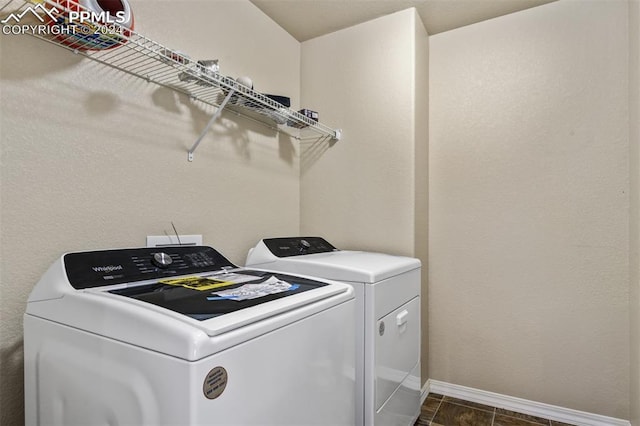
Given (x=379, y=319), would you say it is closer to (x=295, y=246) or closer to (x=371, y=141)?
(x=295, y=246)

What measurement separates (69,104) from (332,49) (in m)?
1.72

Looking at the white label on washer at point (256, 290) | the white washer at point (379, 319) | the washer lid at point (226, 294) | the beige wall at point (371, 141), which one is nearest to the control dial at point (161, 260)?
the washer lid at point (226, 294)

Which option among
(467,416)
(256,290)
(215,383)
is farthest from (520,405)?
(215,383)

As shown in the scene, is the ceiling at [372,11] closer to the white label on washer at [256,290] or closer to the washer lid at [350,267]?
the washer lid at [350,267]

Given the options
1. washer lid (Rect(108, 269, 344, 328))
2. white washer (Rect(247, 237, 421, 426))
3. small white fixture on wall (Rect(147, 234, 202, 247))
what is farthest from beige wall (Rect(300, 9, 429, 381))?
washer lid (Rect(108, 269, 344, 328))

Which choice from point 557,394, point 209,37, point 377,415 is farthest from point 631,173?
point 209,37

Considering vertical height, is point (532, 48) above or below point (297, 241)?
above

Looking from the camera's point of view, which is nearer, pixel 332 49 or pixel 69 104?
pixel 69 104

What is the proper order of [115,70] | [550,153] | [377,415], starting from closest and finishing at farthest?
[115,70] < [377,415] < [550,153]

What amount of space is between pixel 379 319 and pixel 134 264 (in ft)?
3.08

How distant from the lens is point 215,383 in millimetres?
738

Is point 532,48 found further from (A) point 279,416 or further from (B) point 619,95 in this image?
(A) point 279,416

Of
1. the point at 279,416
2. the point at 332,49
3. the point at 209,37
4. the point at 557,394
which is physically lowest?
the point at 557,394

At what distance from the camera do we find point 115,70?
137 centimetres
